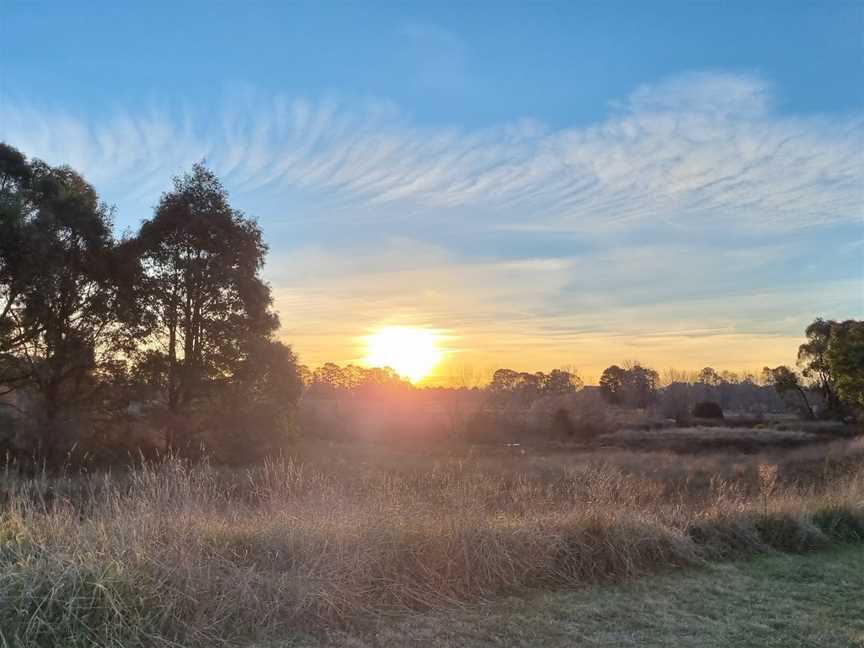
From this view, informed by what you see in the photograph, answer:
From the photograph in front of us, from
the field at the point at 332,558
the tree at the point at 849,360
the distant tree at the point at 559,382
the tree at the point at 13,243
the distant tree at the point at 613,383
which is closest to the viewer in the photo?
the field at the point at 332,558

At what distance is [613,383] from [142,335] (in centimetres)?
6395

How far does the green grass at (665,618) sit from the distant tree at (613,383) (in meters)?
67.2

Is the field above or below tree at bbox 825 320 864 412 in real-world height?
below

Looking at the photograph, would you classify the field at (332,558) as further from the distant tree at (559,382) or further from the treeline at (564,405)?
the distant tree at (559,382)

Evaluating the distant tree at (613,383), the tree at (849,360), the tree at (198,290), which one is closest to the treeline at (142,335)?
the tree at (198,290)

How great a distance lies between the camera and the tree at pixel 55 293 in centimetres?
1788

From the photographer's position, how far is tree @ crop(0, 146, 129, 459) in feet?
58.6

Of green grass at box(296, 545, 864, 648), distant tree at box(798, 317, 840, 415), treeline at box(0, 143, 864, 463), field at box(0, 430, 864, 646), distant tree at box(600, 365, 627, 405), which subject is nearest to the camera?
field at box(0, 430, 864, 646)

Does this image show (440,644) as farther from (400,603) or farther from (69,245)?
(69,245)

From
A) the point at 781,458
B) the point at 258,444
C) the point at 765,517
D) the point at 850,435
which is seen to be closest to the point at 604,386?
the point at 850,435

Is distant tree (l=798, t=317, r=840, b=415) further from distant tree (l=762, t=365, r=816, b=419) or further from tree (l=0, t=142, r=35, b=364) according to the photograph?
tree (l=0, t=142, r=35, b=364)

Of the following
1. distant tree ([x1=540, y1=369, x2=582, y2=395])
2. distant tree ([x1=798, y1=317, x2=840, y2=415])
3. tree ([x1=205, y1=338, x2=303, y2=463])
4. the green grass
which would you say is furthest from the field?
distant tree ([x1=540, y1=369, x2=582, y2=395])

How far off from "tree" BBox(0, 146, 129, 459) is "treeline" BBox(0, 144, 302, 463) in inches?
1.4

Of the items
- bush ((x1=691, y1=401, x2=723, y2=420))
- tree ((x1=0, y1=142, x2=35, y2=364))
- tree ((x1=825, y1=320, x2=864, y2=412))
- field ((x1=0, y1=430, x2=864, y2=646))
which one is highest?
tree ((x1=0, y1=142, x2=35, y2=364))
